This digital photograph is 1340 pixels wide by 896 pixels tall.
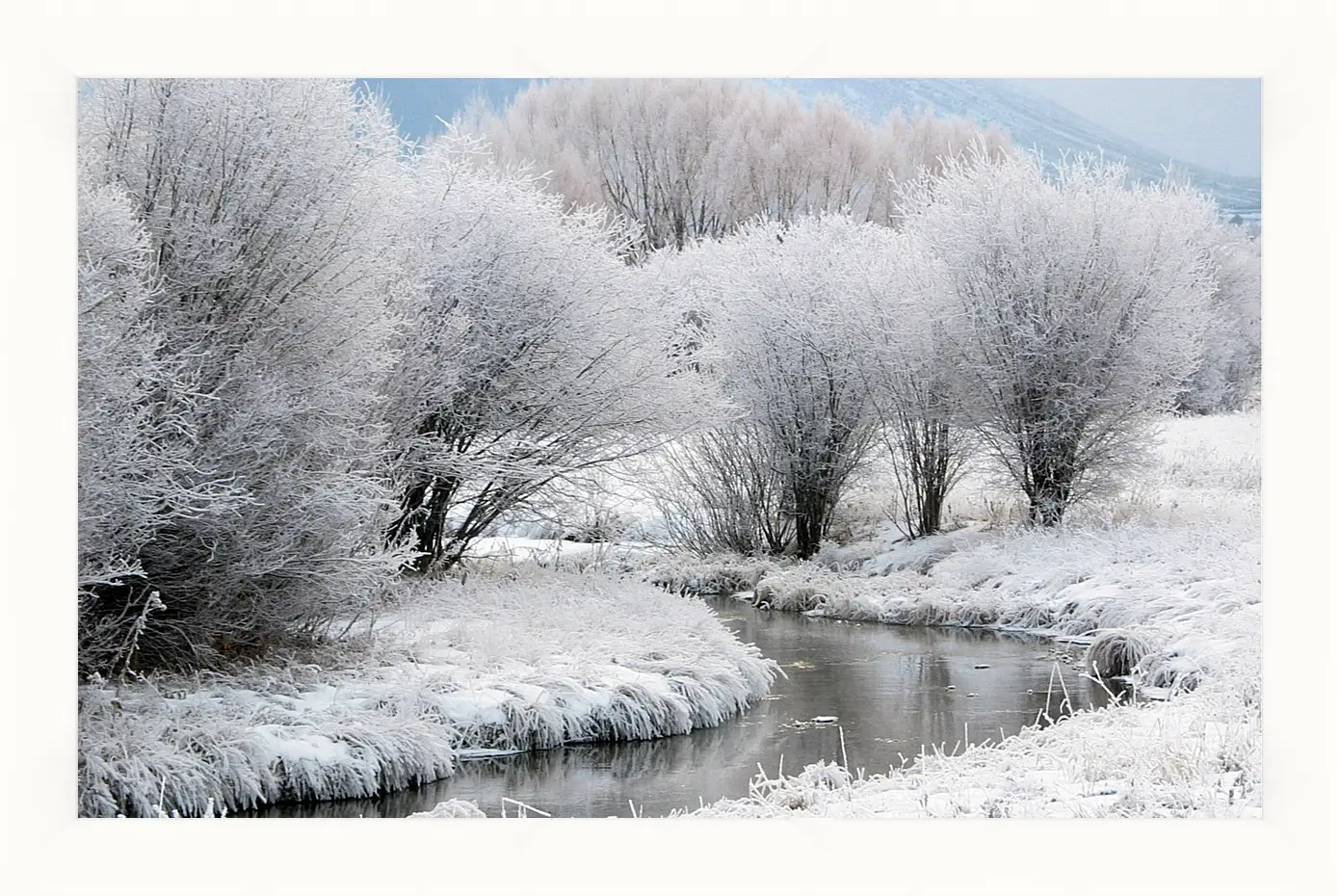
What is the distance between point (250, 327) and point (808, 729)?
2959 millimetres

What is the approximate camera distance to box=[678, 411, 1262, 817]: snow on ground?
13.4 ft

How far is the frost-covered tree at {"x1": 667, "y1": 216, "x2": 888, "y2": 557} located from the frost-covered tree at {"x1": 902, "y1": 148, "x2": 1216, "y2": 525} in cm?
88

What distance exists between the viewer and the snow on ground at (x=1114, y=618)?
409cm

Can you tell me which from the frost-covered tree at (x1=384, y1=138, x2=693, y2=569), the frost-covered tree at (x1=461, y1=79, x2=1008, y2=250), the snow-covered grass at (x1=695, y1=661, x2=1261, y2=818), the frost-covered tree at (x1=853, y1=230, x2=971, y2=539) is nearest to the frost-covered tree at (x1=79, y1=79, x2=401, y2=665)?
the frost-covered tree at (x1=461, y1=79, x2=1008, y2=250)

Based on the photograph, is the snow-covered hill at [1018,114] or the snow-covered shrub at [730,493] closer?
the snow-covered hill at [1018,114]

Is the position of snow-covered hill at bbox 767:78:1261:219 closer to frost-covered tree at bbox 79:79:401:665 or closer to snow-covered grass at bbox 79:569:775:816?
frost-covered tree at bbox 79:79:401:665

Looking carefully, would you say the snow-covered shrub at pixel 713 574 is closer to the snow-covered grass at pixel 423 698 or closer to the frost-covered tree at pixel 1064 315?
the snow-covered grass at pixel 423 698

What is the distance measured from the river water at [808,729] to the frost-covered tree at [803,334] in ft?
8.66

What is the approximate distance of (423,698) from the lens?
499 centimetres

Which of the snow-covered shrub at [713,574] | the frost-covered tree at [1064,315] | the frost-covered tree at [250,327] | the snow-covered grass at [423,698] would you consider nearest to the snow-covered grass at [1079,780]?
the snow-covered grass at [423,698]

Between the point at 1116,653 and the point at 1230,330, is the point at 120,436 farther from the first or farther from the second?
the point at 1230,330
